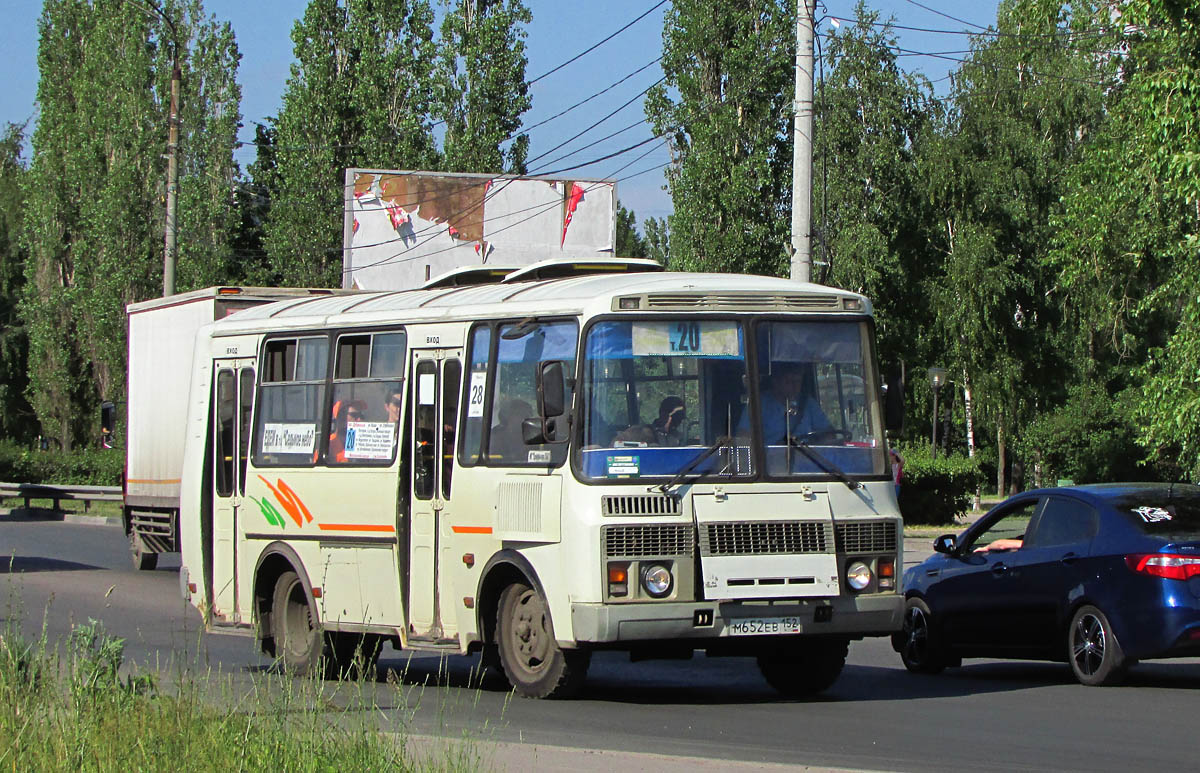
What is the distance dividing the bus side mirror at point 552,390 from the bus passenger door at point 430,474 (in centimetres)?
140

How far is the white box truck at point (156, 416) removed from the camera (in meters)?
22.2

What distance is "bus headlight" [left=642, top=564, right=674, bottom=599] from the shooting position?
9961 millimetres

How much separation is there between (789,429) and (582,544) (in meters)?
1.59

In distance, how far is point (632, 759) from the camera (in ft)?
26.2

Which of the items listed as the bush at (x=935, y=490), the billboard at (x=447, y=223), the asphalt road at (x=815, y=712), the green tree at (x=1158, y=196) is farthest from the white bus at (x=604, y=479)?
the billboard at (x=447, y=223)

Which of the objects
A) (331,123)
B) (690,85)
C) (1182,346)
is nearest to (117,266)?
(331,123)

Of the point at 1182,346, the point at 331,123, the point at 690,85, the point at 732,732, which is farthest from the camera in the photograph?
the point at 331,123

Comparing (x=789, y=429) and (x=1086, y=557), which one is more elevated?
(x=789, y=429)

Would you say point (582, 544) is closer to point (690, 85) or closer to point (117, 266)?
point (690, 85)

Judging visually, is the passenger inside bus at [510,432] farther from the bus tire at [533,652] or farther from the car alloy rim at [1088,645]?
the car alloy rim at [1088,645]

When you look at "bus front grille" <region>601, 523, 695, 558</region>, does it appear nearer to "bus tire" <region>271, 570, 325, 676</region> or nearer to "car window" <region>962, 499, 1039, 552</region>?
"bus tire" <region>271, 570, 325, 676</region>

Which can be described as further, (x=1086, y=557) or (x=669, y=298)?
(x=1086, y=557)

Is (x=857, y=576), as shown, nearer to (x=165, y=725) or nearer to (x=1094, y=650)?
(x=1094, y=650)

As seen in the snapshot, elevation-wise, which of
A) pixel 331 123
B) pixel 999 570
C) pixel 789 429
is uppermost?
pixel 331 123
